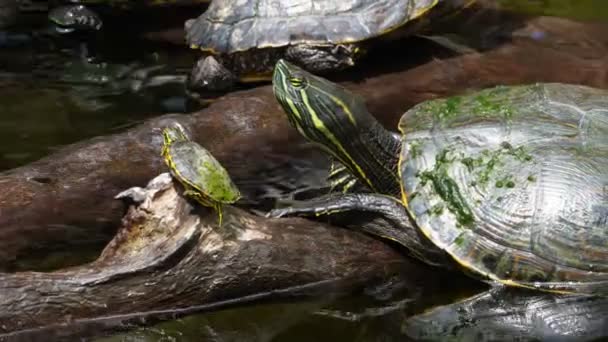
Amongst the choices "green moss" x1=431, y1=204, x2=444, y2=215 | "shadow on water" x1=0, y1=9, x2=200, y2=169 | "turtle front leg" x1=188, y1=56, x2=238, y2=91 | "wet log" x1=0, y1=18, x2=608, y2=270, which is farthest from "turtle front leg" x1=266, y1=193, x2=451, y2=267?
"turtle front leg" x1=188, y1=56, x2=238, y2=91

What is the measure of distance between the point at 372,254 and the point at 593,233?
1.07 m

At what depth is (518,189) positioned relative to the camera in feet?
12.8

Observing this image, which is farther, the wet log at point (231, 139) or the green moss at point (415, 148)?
the wet log at point (231, 139)

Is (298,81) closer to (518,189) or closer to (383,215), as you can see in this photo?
(383,215)

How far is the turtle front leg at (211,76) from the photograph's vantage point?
6.48 meters

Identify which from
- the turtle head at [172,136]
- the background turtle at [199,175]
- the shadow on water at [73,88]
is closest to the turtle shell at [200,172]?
the background turtle at [199,175]

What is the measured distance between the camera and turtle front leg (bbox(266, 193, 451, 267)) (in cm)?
396

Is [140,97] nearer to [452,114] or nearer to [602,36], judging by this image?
[452,114]

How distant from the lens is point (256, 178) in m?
5.14

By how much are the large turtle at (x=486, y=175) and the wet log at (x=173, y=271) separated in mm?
269

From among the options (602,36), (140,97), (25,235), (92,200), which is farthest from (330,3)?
(25,235)

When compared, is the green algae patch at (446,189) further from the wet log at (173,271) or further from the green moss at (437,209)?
the wet log at (173,271)

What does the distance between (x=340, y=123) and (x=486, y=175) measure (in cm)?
80

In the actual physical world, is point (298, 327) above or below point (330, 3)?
below
